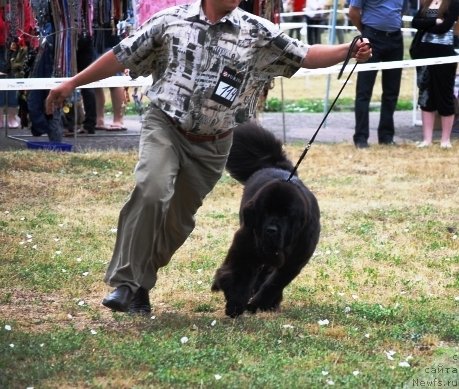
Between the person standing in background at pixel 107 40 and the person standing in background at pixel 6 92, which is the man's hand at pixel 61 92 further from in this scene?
the person standing in background at pixel 6 92

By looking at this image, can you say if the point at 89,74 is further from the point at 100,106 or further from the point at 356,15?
the point at 100,106

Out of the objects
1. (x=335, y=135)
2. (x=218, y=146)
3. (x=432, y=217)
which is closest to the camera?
(x=218, y=146)

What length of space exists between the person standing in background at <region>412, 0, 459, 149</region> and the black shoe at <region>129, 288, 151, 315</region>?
25.1ft

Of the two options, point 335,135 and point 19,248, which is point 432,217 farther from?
point 335,135

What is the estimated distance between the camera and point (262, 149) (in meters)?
6.48

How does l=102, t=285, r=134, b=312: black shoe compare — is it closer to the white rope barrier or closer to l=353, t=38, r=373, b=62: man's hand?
l=353, t=38, r=373, b=62: man's hand

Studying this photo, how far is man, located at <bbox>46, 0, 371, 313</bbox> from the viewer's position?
561 centimetres

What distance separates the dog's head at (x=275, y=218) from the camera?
5.68m

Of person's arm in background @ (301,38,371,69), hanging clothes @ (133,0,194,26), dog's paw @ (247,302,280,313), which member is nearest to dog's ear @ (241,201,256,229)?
dog's paw @ (247,302,280,313)

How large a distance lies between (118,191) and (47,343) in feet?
17.2

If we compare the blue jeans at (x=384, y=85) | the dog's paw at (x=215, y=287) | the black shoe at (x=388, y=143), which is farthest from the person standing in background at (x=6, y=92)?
the dog's paw at (x=215, y=287)

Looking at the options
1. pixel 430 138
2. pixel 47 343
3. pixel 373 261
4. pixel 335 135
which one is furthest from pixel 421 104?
pixel 47 343

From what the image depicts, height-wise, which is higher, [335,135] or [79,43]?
[79,43]

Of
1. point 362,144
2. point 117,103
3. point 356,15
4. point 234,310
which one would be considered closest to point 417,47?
point 356,15
